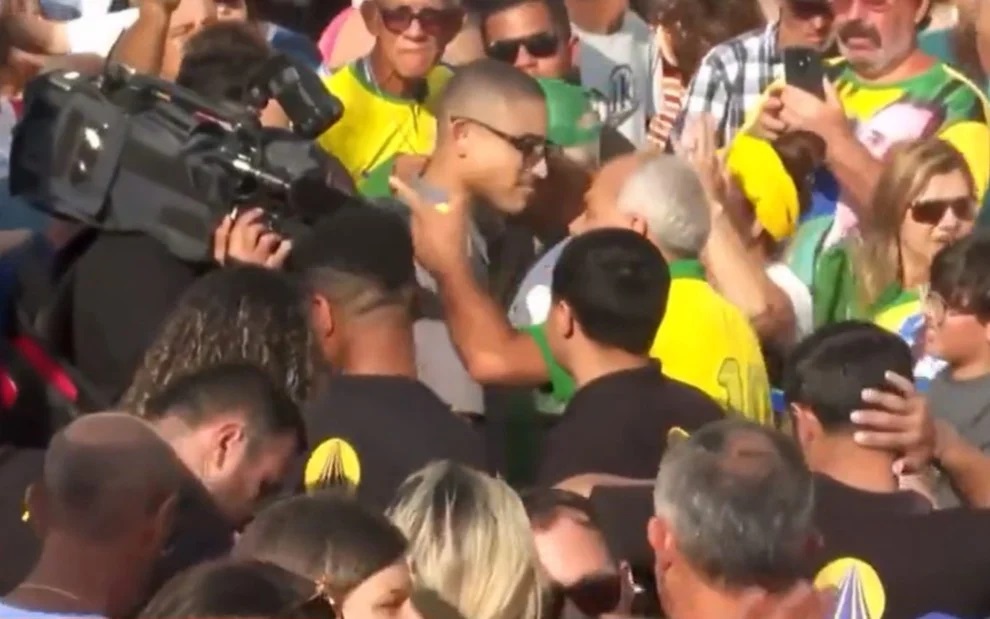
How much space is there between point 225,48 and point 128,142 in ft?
2.28

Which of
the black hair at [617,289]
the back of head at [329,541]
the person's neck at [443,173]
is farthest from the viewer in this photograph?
the person's neck at [443,173]

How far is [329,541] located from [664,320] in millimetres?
1771

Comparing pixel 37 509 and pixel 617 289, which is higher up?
pixel 37 509

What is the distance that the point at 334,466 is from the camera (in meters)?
3.92

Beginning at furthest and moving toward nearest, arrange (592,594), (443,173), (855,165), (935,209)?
(855,165)
(935,209)
(443,173)
(592,594)

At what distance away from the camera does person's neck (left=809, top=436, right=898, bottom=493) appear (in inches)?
152

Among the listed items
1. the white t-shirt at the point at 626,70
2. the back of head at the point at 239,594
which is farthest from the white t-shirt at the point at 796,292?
the back of head at the point at 239,594

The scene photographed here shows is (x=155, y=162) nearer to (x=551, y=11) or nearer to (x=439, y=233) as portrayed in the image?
(x=439, y=233)

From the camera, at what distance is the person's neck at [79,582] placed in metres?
2.93

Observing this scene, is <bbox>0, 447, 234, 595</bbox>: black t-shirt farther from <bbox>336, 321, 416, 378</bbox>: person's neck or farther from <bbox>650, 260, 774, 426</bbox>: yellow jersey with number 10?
<bbox>650, 260, 774, 426</bbox>: yellow jersey with number 10

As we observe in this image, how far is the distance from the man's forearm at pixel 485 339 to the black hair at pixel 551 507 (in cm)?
94

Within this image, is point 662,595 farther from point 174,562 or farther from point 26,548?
point 26,548

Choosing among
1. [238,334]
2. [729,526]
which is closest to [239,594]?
[729,526]

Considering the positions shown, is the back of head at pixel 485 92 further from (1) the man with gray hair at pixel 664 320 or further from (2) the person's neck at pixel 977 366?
(2) the person's neck at pixel 977 366
